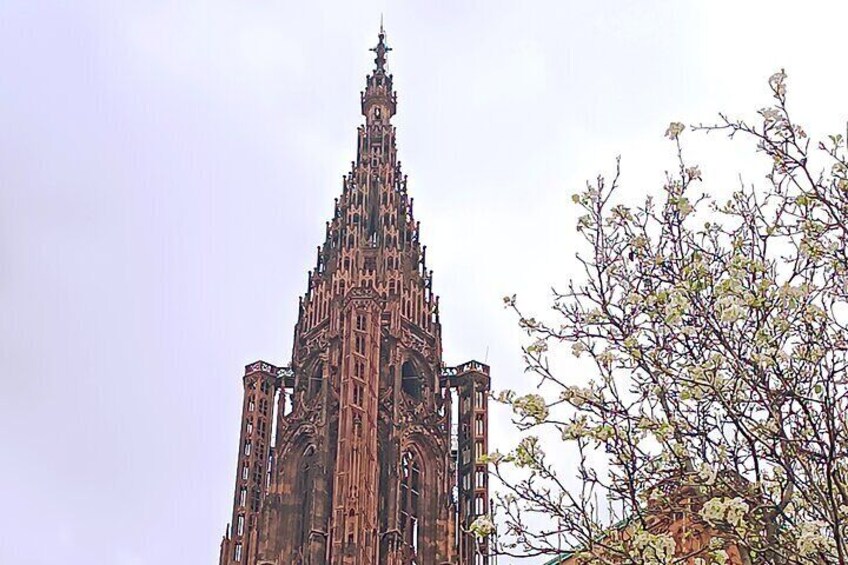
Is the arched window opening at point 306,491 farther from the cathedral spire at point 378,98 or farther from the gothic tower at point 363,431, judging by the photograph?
the cathedral spire at point 378,98

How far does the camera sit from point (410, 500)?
5072 cm

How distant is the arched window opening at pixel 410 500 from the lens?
49.5 meters

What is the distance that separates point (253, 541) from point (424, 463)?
23.1 feet

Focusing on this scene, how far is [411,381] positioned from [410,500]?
568 cm

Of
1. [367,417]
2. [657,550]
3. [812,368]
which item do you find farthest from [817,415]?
[367,417]

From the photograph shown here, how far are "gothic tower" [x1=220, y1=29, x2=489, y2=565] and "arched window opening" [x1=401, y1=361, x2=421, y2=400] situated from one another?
5 centimetres

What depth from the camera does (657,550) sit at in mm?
9625

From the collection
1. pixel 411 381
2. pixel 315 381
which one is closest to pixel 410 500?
pixel 411 381

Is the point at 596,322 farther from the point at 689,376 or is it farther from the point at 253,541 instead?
the point at 253,541

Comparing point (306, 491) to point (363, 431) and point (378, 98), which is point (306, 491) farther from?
point (378, 98)

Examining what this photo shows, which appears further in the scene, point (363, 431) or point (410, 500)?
point (410, 500)

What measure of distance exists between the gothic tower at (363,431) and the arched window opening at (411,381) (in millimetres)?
55

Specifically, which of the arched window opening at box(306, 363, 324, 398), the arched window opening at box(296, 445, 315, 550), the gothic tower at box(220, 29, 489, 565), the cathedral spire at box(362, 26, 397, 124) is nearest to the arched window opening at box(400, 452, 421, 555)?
the gothic tower at box(220, 29, 489, 565)

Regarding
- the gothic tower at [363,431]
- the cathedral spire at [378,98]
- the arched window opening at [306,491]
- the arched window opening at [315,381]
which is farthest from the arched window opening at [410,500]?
the cathedral spire at [378,98]
